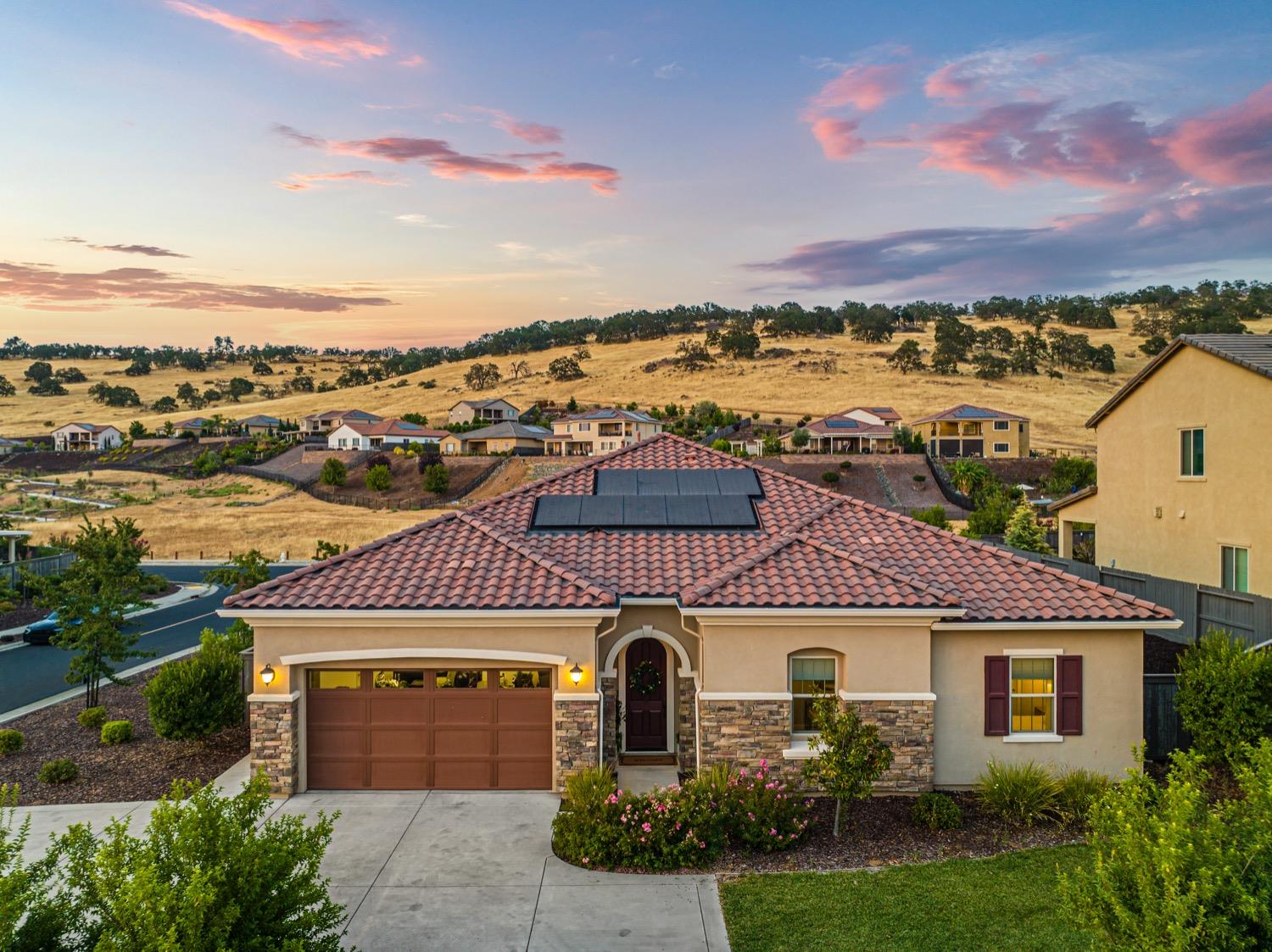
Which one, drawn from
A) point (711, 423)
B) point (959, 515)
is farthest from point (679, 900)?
point (711, 423)

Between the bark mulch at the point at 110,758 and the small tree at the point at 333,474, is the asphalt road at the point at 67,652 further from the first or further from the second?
the small tree at the point at 333,474

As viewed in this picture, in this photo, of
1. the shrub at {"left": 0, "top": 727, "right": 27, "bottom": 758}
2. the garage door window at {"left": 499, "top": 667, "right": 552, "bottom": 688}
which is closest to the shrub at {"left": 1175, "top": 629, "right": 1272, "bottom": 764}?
the garage door window at {"left": 499, "top": 667, "right": 552, "bottom": 688}

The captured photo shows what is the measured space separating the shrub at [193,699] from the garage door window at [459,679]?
543 centimetres

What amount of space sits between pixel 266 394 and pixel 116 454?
224 ft

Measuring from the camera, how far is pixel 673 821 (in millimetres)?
12328

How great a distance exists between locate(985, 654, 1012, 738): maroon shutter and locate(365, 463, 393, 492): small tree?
69.1m

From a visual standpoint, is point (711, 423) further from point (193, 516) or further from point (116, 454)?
point (116, 454)

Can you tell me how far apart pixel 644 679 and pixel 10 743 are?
13075mm

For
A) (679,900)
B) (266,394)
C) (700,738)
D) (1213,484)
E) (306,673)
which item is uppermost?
(266,394)

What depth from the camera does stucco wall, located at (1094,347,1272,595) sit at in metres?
20.9

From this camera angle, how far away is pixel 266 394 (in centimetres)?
16862

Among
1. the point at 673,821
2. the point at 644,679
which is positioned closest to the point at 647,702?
the point at 644,679

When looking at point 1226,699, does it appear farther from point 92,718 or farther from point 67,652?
point 67,652

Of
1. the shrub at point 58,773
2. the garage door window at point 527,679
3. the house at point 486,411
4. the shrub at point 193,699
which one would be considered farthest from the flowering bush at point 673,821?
the house at point 486,411
